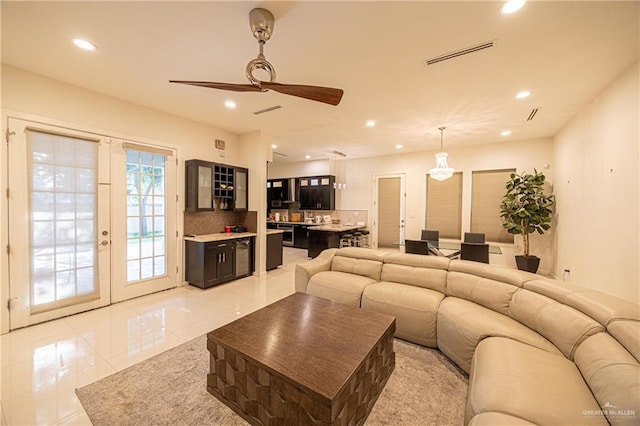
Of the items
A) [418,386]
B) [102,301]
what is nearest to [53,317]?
[102,301]

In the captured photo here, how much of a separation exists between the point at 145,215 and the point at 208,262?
124cm

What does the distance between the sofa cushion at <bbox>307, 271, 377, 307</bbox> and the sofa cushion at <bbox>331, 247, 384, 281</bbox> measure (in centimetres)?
10

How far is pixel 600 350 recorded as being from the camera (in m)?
1.43

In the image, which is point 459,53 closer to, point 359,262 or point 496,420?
point 359,262

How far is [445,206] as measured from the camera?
6383mm

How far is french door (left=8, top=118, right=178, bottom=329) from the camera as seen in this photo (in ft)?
9.33

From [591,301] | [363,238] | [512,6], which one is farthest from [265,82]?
[363,238]

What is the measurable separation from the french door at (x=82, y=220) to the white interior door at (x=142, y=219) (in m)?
0.01

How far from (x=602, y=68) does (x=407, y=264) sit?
3001mm

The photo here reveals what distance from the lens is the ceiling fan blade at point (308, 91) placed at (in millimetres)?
1967

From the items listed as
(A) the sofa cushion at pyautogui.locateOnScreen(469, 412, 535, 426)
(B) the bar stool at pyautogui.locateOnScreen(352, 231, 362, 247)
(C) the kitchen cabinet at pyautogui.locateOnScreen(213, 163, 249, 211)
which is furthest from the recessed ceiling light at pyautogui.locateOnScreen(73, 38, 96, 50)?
(B) the bar stool at pyautogui.locateOnScreen(352, 231, 362, 247)

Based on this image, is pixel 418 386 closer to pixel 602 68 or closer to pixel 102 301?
pixel 602 68

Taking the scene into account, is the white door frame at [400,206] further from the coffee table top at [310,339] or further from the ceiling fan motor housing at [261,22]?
the ceiling fan motor housing at [261,22]

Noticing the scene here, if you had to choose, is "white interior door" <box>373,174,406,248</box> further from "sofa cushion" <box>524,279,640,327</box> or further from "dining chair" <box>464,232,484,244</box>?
"sofa cushion" <box>524,279,640,327</box>
